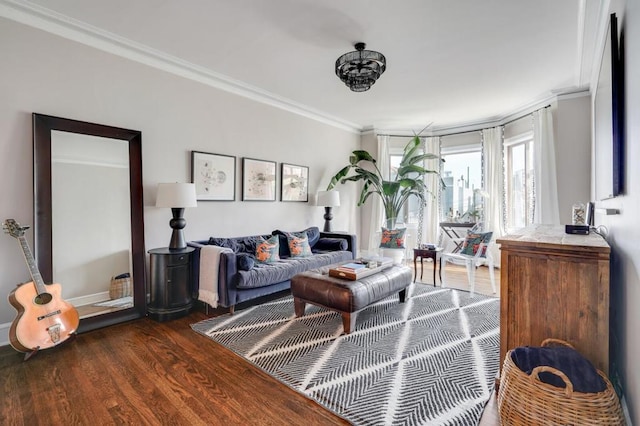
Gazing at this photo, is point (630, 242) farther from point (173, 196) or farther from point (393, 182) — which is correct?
point (393, 182)

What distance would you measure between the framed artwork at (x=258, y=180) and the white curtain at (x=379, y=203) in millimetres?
2378

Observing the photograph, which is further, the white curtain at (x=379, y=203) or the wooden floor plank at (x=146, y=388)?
the white curtain at (x=379, y=203)

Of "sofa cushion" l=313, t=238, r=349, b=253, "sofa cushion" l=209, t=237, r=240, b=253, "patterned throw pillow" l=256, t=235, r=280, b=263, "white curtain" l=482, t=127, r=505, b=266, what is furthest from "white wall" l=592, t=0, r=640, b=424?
"white curtain" l=482, t=127, r=505, b=266

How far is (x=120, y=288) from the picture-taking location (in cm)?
304

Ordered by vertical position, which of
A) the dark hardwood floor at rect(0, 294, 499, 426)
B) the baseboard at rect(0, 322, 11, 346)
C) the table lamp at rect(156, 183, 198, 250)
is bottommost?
the dark hardwood floor at rect(0, 294, 499, 426)

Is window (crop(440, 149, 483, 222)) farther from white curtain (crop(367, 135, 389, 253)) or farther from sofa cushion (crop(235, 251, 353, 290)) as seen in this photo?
sofa cushion (crop(235, 251, 353, 290))

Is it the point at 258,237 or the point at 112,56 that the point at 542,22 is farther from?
the point at 112,56

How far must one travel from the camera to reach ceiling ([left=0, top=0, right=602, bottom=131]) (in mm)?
2516

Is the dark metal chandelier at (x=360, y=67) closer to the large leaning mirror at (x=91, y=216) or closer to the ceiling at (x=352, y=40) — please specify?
the ceiling at (x=352, y=40)

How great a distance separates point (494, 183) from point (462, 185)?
2.35ft

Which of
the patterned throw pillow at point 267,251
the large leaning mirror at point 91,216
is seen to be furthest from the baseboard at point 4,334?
the patterned throw pillow at point 267,251

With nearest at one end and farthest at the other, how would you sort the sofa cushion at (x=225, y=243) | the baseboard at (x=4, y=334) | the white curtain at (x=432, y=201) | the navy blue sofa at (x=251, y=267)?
the baseboard at (x=4, y=334) → the navy blue sofa at (x=251, y=267) → the sofa cushion at (x=225, y=243) → the white curtain at (x=432, y=201)

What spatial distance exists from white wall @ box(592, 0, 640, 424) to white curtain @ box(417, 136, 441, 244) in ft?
14.5

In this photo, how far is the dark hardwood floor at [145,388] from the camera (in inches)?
65.2
